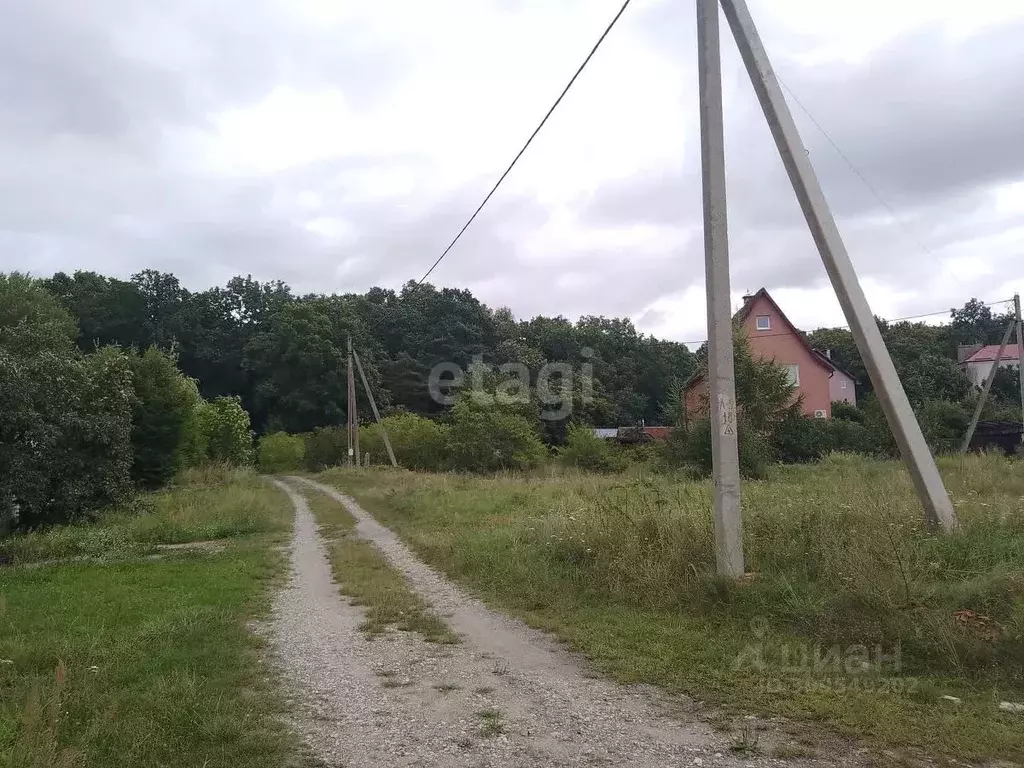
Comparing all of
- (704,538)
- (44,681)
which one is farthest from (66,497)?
(704,538)

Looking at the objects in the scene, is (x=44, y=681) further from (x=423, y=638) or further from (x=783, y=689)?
(x=783, y=689)

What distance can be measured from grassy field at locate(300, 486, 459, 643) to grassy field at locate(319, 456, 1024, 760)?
0.85 m

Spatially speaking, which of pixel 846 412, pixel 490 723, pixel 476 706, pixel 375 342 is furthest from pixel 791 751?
pixel 375 342

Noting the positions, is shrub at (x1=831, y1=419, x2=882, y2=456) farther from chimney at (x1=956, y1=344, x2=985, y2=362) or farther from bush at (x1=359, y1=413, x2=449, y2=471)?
chimney at (x1=956, y1=344, x2=985, y2=362)

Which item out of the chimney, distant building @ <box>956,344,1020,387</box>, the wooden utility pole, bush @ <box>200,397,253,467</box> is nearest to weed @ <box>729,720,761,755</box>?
the wooden utility pole

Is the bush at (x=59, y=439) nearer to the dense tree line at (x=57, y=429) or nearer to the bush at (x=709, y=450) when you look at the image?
the dense tree line at (x=57, y=429)

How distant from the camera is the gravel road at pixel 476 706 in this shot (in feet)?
13.0

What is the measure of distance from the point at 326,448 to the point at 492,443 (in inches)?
652

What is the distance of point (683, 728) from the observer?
429 cm

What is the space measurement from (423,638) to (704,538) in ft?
10.5

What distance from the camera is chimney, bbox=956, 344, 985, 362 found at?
65562mm

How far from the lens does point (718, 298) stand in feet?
24.4

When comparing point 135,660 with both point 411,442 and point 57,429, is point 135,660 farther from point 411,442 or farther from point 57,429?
point 411,442

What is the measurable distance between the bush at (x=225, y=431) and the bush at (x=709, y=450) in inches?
1162
